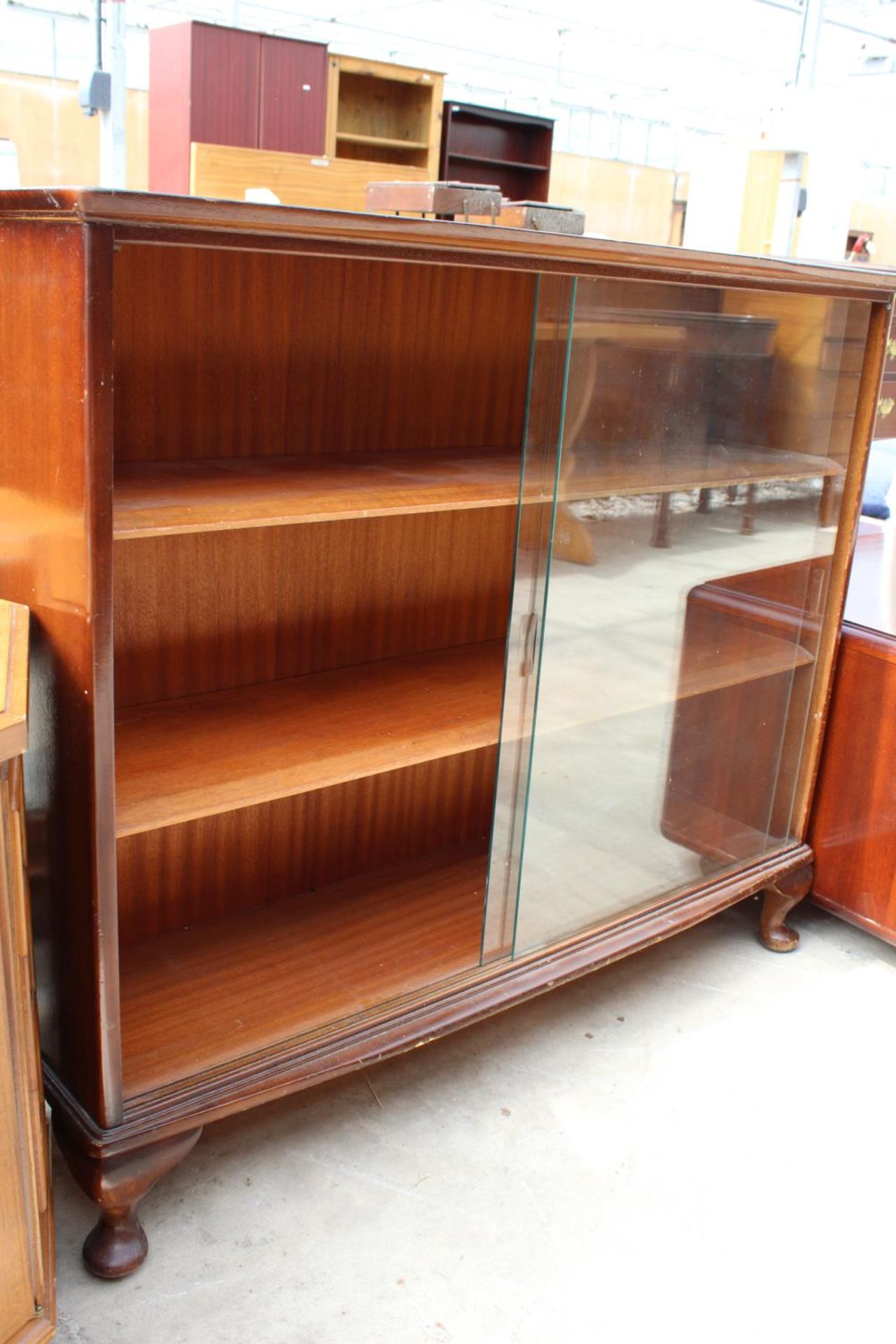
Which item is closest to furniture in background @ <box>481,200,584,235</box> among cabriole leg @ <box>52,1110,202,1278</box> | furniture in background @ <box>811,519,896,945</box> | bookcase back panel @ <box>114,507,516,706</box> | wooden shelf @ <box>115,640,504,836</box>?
bookcase back panel @ <box>114,507,516,706</box>

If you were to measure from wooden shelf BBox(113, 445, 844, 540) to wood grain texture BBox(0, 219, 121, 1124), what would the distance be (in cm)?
8

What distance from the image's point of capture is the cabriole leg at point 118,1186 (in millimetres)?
1285

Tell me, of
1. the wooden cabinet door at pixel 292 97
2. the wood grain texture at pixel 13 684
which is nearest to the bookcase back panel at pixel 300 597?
the wood grain texture at pixel 13 684

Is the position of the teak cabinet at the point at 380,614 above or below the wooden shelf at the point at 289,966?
above

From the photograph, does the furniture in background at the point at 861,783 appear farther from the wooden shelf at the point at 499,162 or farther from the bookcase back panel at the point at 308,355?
the wooden shelf at the point at 499,162

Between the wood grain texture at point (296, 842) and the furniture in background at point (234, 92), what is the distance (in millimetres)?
4745

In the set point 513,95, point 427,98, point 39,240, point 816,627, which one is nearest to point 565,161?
point 513,95

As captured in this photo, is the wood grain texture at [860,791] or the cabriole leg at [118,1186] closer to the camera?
the cabriole leg at [118,1186]

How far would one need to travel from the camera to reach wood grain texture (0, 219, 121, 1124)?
1.05m

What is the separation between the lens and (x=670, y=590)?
1.83m

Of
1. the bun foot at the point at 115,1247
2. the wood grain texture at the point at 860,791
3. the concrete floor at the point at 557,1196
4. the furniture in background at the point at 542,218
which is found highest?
the furniture in background at the point at 542,218

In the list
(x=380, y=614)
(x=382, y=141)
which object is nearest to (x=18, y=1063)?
(x=380, y=614)

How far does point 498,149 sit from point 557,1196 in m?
6.95

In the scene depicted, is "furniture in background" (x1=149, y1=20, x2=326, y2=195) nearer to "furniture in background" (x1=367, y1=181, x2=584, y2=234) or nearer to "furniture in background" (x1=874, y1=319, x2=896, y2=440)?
"furniture in background" (x1=874, y1=319, x2=896, y2=440)
